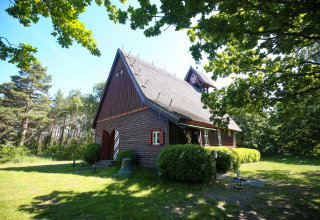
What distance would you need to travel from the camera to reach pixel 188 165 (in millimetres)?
6453

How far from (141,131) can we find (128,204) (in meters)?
6.56

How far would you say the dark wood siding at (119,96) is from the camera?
11.8 meters

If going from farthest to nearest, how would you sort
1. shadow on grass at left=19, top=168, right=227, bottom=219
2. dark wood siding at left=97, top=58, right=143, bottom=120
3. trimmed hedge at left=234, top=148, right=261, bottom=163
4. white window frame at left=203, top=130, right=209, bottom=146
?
trimmed hedge at left=234, top=148, right=261, bottom=163, white window frame at left=203, top=130, right=209, bottom=146, dark wood siding at left=97, top=58, right=143, bottom=120, shadow on grass at left=19, top=168, right=227, bottom=219

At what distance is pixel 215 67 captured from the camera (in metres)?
7.72

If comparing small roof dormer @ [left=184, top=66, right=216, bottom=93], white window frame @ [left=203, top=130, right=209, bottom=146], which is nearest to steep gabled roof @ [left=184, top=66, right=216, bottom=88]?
small roof dormer @ [left=184, top=66, right=216, bottom=93]

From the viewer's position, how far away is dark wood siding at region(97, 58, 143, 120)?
1182 cm

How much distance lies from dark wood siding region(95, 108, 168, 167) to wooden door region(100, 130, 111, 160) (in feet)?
6.09

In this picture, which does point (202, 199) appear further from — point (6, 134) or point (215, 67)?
point (6, 134)

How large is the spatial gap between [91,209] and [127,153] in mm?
6242

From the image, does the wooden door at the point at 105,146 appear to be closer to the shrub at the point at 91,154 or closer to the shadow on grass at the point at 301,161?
the shrub at the point at 91,154

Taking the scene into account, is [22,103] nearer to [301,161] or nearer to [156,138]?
[156,138]

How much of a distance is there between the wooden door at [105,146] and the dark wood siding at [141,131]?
1857 mm

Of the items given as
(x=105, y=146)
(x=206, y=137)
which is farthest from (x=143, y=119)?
(x=206, y=137)

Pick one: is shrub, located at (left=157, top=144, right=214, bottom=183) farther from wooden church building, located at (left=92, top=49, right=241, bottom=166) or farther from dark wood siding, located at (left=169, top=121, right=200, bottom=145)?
dark wood siding, located at (left=169, top=121, right=200, bottom=145)
